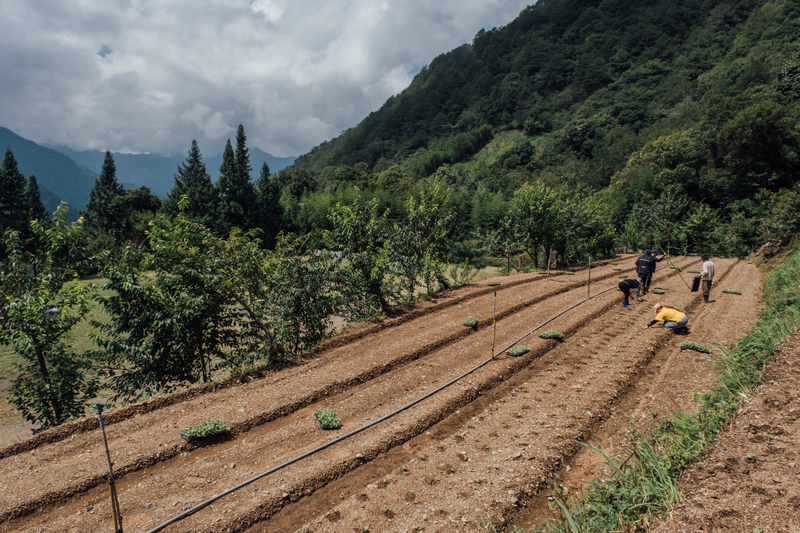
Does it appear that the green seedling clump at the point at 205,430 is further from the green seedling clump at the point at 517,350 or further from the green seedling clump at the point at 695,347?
the green seedling clump at the point at 695,347

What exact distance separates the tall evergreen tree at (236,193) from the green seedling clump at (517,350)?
4977cm

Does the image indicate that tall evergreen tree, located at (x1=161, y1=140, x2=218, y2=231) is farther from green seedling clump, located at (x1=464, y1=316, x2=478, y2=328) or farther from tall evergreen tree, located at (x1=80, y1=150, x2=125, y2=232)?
green seedling clump, located at (x1=464, y1=316, x2=478, y2=328)

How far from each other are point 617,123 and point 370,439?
115767 millimetres

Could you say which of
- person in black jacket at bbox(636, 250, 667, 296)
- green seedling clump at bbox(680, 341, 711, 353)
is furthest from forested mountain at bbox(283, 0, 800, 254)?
green seedling clump at bbox(680, 341, 711, 353)

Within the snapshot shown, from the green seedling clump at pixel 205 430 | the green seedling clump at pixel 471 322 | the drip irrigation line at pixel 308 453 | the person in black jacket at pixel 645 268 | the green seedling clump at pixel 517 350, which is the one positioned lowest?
the drip irrigation line at pixel 308 453

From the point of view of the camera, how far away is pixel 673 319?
1107 centimetres

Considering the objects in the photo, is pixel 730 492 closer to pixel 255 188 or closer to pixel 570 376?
pixel 570 376

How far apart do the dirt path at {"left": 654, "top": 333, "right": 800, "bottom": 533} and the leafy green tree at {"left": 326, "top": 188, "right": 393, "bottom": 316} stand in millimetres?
9585

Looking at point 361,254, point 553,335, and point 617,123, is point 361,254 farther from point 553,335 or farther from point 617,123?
point 617,123

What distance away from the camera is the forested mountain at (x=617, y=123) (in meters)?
39.7

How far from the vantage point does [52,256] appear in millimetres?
7730

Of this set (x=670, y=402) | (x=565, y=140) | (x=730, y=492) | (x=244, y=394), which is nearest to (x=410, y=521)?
(x=730, y=492)

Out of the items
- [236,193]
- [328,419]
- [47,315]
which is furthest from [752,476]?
[236,193]

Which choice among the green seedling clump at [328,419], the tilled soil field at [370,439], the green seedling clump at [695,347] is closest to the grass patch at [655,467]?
the tilled soil field at [370,439]
